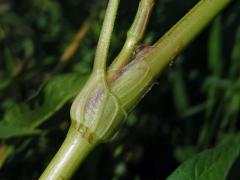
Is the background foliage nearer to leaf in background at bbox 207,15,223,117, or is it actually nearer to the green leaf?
leaf in background at bbox 207,15,223,117

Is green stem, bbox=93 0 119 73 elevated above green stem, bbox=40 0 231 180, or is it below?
above

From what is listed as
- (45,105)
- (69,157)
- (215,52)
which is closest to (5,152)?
(45,105)

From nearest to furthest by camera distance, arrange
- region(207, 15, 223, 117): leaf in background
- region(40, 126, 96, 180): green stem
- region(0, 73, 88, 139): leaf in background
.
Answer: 1. region(40, 126, 96, 180): green stem
2. region(0, 73, 88, 139): leaf in background
3. region(207, 15, 223, 117): leaf in background

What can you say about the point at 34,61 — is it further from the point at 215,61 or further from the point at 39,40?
the point at 215,61

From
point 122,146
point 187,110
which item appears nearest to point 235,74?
point 187,110

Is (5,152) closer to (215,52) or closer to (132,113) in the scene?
(132,113)

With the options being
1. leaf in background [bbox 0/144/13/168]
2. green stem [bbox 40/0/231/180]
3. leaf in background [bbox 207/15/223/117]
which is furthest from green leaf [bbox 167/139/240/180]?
leaf in background [bbox 207/15/223/117]
